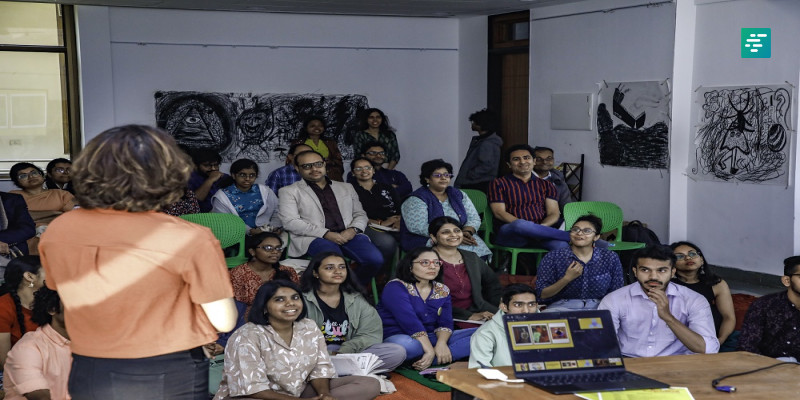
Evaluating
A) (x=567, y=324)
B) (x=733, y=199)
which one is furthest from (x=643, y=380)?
(x=733, y=199)

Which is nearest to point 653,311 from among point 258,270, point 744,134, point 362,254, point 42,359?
point 258,270

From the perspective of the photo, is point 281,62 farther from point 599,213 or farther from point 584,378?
point 584,378

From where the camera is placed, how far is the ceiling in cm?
938

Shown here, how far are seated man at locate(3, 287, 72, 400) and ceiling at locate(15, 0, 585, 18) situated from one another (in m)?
5.81

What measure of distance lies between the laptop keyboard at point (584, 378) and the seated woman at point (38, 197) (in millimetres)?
5023

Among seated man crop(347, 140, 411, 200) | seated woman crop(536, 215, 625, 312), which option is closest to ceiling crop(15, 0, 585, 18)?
seated man crop(347, 140, 411, 200)

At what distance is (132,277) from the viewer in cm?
213

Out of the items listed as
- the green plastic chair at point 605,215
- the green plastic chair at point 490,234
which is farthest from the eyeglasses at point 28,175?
the green plastic chair at point 605,215

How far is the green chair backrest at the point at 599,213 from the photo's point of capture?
7293 mm

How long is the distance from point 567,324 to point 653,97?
5991 millimetres

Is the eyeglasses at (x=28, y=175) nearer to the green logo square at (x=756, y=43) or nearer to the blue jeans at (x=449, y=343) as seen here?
the blue jeans at (x=449, y=343)

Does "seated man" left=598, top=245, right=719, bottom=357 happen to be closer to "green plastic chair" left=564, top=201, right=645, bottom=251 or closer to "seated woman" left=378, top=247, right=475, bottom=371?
"seated woman" left=378, top=247, right=475, bottom=371

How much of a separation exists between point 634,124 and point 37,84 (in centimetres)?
594

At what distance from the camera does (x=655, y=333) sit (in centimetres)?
461
